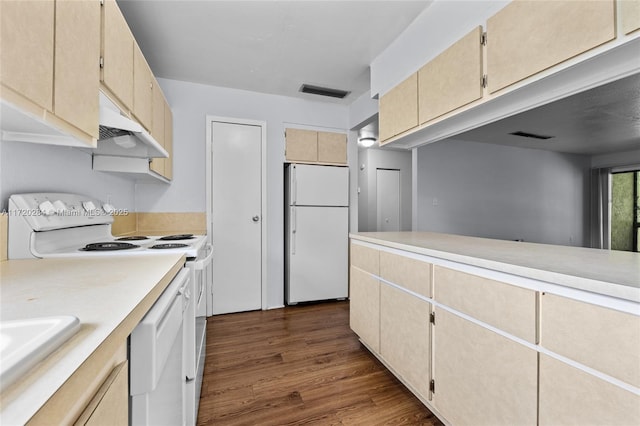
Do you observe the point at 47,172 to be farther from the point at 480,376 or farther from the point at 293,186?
the point at 480,376

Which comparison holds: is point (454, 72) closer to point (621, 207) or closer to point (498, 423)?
point (621, 207)

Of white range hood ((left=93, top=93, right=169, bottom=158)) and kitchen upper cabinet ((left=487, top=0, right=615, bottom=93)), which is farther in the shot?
white range hood ((left=93, top=93, right=169, bottom=158))

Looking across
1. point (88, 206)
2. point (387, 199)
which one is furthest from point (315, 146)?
point (387, 199)

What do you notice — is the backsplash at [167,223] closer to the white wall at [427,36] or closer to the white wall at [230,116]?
the white wall at [230,116]

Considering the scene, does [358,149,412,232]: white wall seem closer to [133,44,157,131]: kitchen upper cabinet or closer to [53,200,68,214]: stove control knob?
[133,44,157,131]: kitchen upper cabinet

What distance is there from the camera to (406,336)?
5.36 ft

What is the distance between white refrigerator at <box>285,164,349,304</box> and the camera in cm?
336

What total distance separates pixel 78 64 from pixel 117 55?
47cm

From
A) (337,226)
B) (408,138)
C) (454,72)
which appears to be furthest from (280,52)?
(337,226)

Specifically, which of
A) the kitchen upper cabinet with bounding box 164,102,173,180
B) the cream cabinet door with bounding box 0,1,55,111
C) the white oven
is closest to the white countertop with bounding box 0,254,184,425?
the white oven

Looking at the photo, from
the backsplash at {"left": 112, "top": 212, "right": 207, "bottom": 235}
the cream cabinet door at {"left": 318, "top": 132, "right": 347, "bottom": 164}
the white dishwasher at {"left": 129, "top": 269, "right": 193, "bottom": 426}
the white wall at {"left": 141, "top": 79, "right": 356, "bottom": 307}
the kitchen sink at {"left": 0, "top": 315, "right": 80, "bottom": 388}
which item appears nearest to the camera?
the kitchen sink at {"left": 0, "top": 315, "right": 80, "bottom": 388}

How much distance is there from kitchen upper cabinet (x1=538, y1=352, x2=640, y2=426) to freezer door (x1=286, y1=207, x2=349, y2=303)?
2.64m

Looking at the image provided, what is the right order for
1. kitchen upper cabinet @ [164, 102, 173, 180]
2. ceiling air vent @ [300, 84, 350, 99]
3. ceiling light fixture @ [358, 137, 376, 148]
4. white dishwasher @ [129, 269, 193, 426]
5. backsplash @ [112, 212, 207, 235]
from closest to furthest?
white dishwasher @ [129, 269, 193, 426], kitchen upper cabinet @ [164, 102, 173, 180], backsplash @ [112, 212, 207, 235], ceiling air vent @ [300, 84, 350, 99], ceiling light fixture @ [358, 137, 376, 148]

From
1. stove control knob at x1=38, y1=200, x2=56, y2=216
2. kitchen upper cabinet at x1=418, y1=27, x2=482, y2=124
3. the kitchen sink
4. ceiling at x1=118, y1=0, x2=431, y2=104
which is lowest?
the kitchen sink
